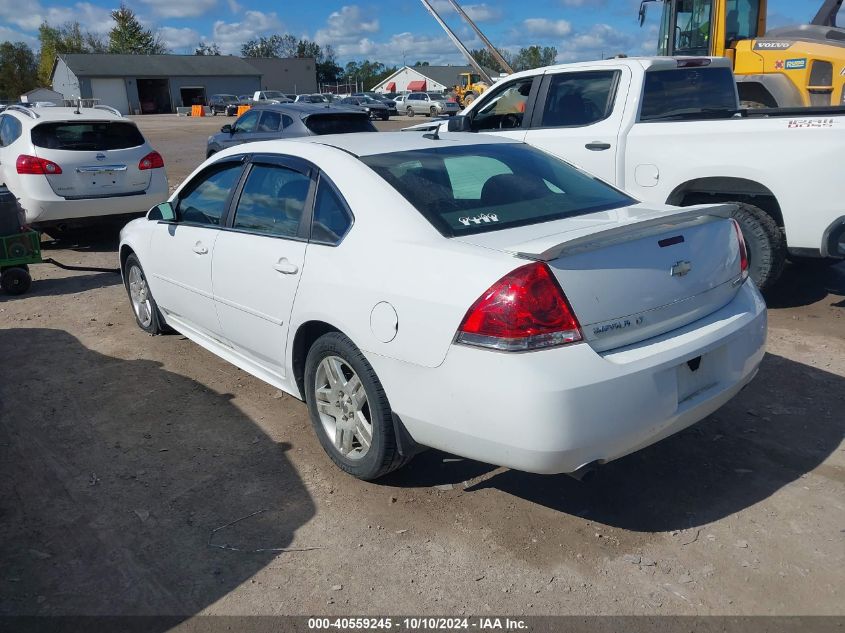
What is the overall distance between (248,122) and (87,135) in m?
5.56

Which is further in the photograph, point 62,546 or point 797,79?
point 797,79

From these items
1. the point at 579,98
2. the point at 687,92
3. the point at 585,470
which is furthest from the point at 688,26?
the point at 585,470

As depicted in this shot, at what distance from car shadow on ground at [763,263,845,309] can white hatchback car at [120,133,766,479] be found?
331 cm

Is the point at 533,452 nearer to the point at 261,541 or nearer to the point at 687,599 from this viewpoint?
the point at 687,599

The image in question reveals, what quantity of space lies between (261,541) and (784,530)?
2.33 metres

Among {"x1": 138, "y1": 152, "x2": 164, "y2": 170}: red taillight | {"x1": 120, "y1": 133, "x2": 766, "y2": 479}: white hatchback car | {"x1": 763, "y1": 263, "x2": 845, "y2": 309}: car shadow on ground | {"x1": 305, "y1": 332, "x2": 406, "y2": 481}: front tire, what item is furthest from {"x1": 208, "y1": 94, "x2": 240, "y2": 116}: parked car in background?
{"x1": 305, "y1": 332, "x2": 406, "y2": 481}: front tire

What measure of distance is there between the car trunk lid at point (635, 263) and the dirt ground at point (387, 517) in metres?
0.93

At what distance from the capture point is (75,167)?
9094 millimetres

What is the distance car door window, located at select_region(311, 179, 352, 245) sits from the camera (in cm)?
373

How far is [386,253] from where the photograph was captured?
3.42 meters

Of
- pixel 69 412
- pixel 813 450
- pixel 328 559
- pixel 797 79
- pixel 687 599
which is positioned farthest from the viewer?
pixel 797 79

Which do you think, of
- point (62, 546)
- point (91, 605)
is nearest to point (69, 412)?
point (62, 546)

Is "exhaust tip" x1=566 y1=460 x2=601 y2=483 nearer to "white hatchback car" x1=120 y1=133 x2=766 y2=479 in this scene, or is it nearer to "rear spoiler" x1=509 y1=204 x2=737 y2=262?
"white hatchback car" x1=120 y1=133 x2=766 y2=479

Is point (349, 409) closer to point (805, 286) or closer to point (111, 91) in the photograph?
point (805, 286)
